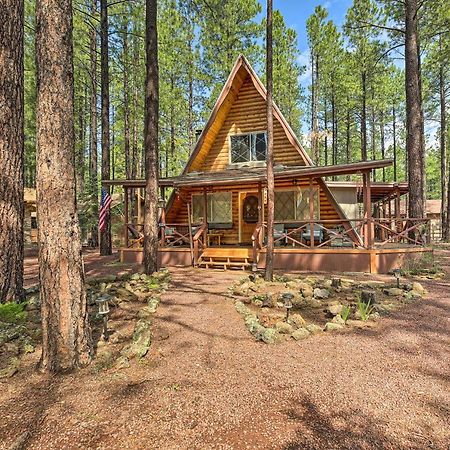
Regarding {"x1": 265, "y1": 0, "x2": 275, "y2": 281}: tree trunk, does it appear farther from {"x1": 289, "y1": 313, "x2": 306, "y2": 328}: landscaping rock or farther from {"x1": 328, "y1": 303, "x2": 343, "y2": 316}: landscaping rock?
{"x1": 289, "y1": 313, "x2": 306, "y2": 328}: landscaping rock

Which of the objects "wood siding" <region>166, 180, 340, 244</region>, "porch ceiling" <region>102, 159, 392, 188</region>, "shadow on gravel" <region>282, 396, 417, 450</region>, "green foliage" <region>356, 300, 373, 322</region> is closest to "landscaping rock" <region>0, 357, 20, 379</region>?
"shadow on gravel" <region>282, 396, 417, 450</region>

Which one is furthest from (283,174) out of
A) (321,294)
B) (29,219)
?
(29,219)

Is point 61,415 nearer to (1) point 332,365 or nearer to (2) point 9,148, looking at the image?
(1) point 332,365

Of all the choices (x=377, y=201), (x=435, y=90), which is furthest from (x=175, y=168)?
(x=435, y=90)

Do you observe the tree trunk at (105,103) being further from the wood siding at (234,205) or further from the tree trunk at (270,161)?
the tree trunk at (270,161)

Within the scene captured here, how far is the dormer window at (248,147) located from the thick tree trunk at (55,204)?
10.3 metres

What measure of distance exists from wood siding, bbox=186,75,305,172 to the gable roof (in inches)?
4.1

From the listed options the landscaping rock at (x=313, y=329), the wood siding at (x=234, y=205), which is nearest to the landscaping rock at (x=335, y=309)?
the landscaping rock at (x=313, y=329)

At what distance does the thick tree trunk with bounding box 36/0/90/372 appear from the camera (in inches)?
125

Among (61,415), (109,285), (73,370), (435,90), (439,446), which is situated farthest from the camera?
(435,90)

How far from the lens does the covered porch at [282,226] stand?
922 cm

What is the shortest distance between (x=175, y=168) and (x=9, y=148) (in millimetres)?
19547

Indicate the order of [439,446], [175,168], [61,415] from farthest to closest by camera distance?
1. [175,168]
2. [61,415]
3. [439,446]

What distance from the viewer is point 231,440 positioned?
2.22m
